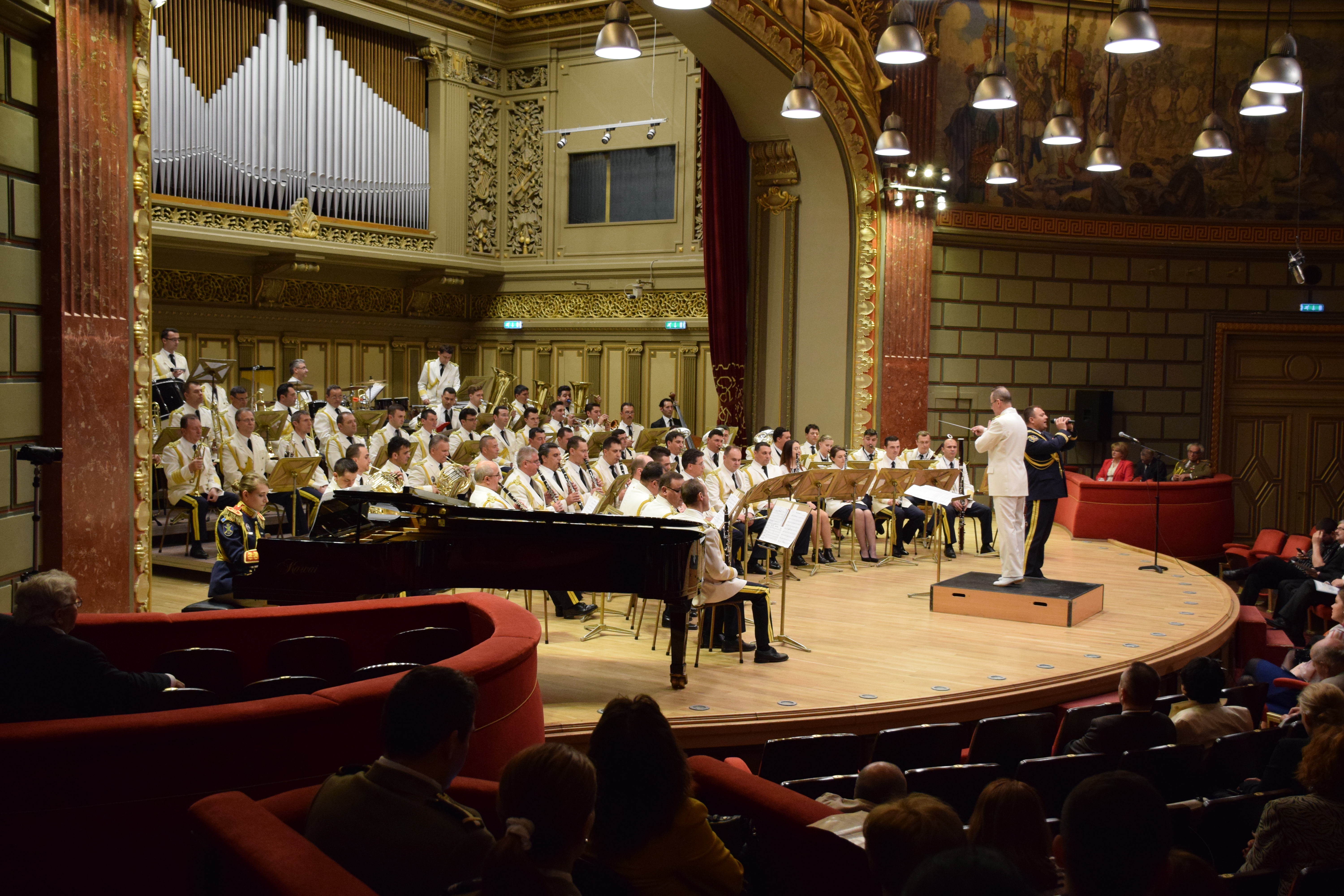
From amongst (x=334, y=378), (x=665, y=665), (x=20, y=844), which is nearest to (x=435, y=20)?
(x=334, y=378)

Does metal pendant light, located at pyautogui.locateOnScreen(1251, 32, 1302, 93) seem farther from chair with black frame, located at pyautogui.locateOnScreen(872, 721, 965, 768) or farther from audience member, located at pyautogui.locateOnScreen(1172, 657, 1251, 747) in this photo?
chair with black frame, located at pyautogui.locateOnScreen(872, 721, 965, 768)

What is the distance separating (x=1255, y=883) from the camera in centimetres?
295

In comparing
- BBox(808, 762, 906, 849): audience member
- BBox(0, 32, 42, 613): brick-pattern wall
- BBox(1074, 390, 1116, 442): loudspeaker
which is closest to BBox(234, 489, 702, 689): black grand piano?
BBox(0, 32, 42, 613): brick-pattern wall

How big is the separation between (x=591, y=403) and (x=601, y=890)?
12158mm

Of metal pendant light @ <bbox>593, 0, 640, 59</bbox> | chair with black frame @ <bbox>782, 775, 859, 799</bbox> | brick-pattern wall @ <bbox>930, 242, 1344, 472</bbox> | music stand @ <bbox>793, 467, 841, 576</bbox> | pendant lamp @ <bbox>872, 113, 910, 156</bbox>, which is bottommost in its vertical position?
chair with black frame @ <bbox>782, 775, 859, 799</bbox>

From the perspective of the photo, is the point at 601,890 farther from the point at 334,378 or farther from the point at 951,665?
the point at 334,378

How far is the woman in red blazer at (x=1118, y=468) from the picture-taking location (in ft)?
42.8

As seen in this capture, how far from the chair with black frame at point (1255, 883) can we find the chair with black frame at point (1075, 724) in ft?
5.32

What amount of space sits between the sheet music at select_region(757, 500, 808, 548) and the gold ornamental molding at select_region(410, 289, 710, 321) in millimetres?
8497

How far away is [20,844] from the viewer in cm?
302

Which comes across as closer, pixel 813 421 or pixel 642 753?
pixel 642 753

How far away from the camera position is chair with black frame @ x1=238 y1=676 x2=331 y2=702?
3.86 m

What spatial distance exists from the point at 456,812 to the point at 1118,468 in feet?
39.8

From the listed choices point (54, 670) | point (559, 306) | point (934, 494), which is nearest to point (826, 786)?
point (54, 670)
